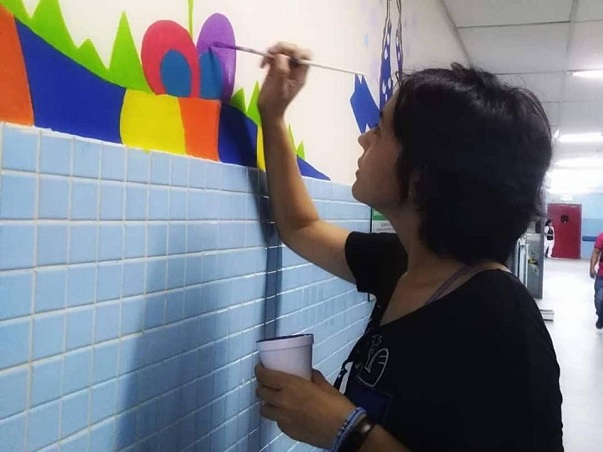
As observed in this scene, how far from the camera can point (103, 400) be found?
0.77 metres

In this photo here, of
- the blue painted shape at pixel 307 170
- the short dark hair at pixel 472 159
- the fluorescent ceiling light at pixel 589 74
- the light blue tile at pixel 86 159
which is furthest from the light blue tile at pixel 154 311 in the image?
the fluorescent ceiling light at pixel 589 74

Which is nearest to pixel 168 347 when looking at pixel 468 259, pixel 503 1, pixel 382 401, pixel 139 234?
pixel 139 234

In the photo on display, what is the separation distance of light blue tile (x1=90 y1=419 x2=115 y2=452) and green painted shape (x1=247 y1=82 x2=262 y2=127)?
0.61 m

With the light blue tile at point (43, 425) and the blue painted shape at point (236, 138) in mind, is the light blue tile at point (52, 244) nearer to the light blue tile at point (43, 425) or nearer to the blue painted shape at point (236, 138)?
the light blue tile at point (43, 425)

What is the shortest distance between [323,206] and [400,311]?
0.54 meters

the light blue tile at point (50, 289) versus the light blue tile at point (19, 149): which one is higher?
the light blue tile at point (19, 149)

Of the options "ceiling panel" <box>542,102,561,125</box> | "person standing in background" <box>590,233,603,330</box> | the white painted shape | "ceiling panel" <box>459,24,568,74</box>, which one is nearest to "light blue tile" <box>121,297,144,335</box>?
the white painted shape

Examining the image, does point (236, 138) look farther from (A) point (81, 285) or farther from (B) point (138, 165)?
(A) point (81, 285)

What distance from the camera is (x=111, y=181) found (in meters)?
0.75

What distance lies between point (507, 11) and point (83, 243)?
2.95 m

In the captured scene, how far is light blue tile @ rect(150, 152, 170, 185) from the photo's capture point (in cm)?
83

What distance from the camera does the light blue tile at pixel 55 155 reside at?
2.11ft

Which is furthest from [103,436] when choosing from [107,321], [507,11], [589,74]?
[589,74]

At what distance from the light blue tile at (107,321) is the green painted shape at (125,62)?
282mm
